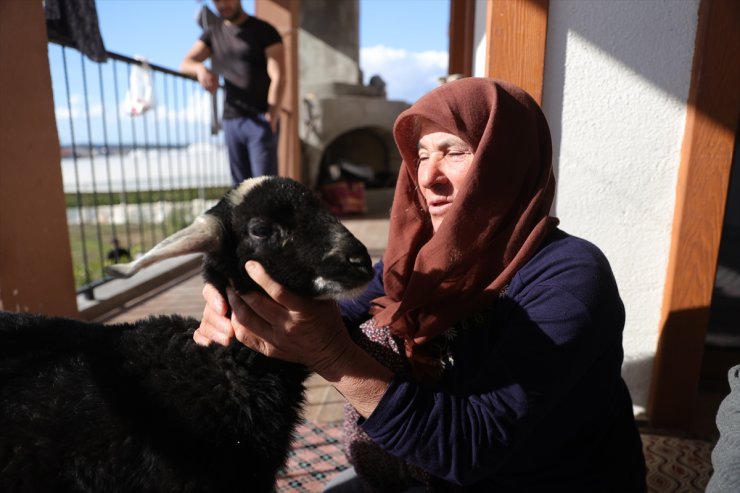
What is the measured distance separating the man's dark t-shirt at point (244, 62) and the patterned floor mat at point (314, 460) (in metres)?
3.71

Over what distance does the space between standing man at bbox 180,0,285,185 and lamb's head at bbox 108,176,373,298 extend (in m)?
4.16

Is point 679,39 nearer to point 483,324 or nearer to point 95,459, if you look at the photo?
point 483,324

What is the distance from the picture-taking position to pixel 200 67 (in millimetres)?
5773

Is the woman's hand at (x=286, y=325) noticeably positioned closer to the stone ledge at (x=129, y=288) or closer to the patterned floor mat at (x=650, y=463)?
the patterned floor mat at (x=650, y=463)

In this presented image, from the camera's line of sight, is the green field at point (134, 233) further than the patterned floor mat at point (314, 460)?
Yes

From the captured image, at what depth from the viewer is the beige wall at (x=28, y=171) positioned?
131 inches

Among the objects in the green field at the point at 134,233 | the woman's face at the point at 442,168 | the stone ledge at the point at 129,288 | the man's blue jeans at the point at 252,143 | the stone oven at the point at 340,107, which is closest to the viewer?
the woman's face at the point at 442,168

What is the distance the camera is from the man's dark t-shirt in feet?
18.1

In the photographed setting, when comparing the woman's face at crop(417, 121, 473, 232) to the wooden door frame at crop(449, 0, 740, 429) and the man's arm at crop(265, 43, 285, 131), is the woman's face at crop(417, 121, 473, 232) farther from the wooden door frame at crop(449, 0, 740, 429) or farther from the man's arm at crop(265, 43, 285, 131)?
the man's arm at crop(265, 43, 285, 131)

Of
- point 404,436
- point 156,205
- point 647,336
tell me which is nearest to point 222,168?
point 156,205

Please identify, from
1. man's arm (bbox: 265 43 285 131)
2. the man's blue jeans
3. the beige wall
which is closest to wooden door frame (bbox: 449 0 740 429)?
the beige wall

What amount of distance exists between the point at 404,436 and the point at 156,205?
15329 mm

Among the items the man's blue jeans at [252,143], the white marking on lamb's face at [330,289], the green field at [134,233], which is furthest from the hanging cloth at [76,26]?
the white marking on lamb's face at [330,289]

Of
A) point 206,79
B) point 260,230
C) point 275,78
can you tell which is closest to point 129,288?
point 206,79
